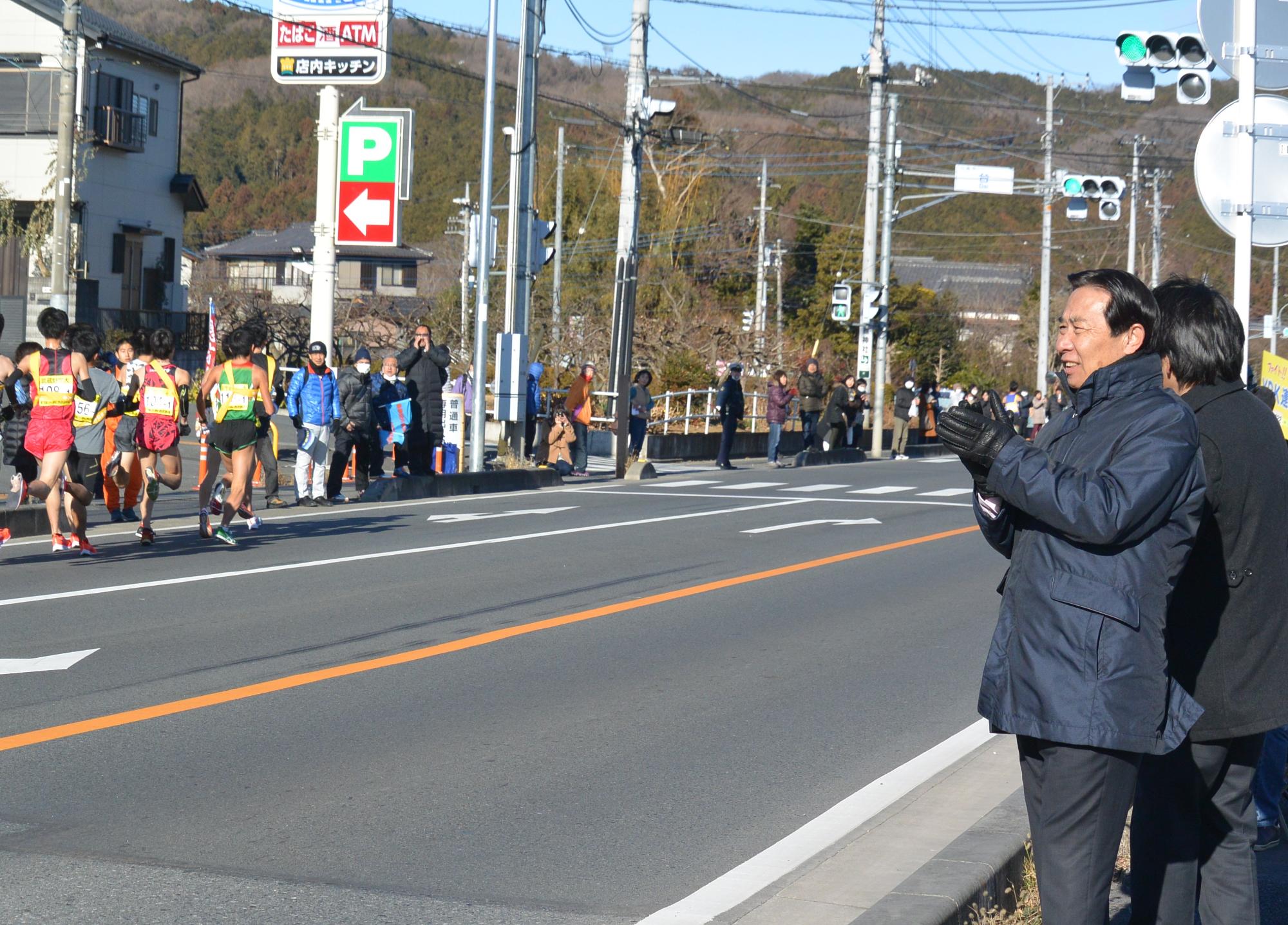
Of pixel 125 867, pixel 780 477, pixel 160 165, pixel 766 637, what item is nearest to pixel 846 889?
pixel 125 867

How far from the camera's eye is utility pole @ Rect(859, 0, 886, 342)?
35.2 metres

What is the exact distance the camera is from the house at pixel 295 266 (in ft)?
260

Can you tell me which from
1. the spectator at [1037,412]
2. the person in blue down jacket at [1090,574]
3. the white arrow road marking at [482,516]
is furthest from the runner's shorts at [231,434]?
the spectator at [1037,412]

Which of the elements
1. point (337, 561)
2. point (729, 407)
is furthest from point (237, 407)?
point (729, 407)

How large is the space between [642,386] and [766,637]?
17325 millimetres

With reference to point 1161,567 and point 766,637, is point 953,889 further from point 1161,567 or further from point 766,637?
point 766,637

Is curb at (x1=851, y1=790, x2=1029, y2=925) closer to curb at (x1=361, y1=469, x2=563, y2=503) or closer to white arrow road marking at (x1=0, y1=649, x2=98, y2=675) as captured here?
white arrow road marking at (x1=0, y1=649, x2=98, y2=675)

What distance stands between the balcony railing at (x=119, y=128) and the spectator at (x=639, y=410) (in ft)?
69.7

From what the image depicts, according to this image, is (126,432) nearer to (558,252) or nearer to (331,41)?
(331,41)

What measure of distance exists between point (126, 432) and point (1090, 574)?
12148 mm

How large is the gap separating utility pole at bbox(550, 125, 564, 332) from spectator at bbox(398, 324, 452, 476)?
1705 cm

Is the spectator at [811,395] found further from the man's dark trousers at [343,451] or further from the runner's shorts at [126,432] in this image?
the runner's shorts at [126,432]

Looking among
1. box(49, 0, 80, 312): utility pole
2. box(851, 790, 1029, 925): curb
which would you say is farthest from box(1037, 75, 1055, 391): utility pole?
box(851, 790, 1029, 925): curb

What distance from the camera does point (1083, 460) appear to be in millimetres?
3424
